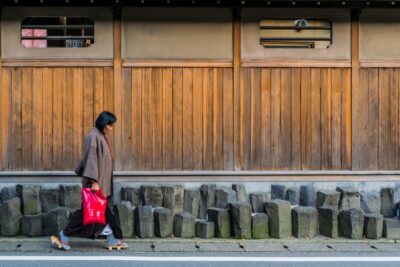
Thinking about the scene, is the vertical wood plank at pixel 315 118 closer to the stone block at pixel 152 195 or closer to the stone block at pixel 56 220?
the stone block at pixel 152 195

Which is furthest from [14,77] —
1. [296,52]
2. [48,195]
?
[296,52]

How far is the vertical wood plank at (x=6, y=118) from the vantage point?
12.8m

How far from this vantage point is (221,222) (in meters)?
10.5

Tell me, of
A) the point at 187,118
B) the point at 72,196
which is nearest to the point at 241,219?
the point at 72,196

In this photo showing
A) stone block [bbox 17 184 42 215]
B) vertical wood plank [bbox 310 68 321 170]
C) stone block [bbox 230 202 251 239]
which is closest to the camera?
stone block [bbox 230 202 251 239]

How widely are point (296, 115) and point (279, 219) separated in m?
3.20

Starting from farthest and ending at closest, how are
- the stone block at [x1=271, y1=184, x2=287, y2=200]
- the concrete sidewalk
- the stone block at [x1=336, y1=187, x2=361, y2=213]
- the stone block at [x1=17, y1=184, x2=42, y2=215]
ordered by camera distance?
the stone block at [x1=271, y1=184, x2=287, y2=200]
the stone block at [x1=336, y1=187, x2=361, y2=213]
the stone block at [x1=17, y1=184, x2=42, y2=215]
the concrete sidewalk

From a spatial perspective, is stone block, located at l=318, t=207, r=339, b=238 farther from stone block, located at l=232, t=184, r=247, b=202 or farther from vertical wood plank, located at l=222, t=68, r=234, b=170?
vertical wood plank, located at l=222, t=68, r=234, b=170

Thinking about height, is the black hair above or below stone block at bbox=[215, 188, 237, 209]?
above

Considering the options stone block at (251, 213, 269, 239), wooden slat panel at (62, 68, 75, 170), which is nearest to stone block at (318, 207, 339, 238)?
stone block at (251, 213, 269, 239)

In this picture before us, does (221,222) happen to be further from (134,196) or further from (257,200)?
(134,196)

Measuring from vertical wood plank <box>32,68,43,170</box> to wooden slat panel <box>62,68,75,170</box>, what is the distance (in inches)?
17.0

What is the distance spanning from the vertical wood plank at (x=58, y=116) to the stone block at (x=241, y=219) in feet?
13.0

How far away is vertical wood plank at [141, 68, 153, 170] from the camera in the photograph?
1299 centimetres
